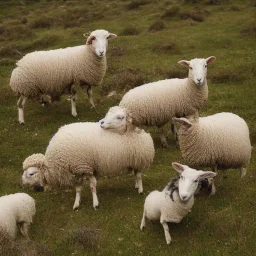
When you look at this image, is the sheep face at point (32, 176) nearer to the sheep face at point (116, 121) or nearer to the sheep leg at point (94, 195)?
the sheep leg at point (94, 195)

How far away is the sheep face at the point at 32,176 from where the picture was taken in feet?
31.9

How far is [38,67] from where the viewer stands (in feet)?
46.0

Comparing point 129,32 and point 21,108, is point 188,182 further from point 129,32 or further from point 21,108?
point 129,32

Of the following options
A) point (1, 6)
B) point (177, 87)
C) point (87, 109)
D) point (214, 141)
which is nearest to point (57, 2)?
point (1, 6)

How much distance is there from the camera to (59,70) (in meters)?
14.1

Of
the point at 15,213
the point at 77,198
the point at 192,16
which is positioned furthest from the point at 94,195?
the point at 192,16

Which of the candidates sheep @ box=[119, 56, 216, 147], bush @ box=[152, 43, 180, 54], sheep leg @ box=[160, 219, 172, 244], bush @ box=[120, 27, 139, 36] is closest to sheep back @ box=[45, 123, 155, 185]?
sheep leg @ box=[160, 219, 172, 244]

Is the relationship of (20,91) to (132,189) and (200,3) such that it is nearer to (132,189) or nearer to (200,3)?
(132,189)

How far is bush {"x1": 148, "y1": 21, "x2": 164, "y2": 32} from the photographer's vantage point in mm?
25812

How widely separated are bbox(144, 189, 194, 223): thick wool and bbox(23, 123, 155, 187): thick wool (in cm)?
162

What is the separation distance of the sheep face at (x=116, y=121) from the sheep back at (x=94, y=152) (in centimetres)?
12

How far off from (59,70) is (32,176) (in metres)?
5.19

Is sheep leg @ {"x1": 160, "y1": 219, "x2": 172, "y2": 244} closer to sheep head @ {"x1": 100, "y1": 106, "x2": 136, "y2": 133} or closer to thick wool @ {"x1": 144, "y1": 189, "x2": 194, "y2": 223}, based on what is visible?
thick wool @ {"x1": 144, "y1": 189, "x2": 194, "y2": 223}

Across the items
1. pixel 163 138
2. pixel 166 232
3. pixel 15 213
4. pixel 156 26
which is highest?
pixel 15 213
